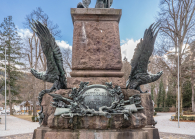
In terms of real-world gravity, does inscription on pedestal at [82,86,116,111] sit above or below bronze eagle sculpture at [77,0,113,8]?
below

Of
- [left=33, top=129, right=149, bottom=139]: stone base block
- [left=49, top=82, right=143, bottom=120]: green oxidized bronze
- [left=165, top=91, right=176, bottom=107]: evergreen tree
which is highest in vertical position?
[left=49, top=82, right=143, bottom=120]: green oxidized bronze

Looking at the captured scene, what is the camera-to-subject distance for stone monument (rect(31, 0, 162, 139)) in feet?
11.1

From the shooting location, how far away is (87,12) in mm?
4387

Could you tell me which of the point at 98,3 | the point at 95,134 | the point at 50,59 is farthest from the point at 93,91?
the point at 98,3

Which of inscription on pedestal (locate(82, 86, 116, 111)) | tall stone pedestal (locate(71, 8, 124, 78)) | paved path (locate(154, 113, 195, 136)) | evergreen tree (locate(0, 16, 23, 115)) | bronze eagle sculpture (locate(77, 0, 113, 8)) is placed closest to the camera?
inscription on pedestal (locate(82, 86, 116, 111))

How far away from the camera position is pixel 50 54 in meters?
3.99

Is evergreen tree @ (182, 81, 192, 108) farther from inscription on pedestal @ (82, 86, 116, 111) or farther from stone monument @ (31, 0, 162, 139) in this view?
inscription on pedestal @ (82, 86, 116, 111)

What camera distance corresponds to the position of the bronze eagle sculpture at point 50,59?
150 inches

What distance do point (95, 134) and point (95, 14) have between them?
2.57 metres

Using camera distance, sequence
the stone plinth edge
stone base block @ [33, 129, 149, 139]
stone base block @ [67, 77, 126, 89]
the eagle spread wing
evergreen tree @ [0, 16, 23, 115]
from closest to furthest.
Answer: stone base block @ [33, 129, 149, 139], the eagle spread wing, stone base block @ [67, 77, 126, 89], the stone plinth edge, evergreen tree @ [0, 16, 23, 115]

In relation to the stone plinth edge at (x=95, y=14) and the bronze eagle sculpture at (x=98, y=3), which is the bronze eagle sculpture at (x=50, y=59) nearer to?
the stone plinth edge at (x=95, y=14)

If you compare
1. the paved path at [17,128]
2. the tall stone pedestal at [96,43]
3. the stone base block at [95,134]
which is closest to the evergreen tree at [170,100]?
the paved path at [17,128]

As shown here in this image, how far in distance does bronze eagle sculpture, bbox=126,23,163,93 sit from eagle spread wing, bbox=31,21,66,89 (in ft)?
5.02

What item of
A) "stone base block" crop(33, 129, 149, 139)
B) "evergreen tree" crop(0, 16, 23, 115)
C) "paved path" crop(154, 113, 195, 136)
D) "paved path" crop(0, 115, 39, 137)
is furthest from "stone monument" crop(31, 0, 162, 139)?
"evergreen tree" crop(0, 16, 23, 115)
